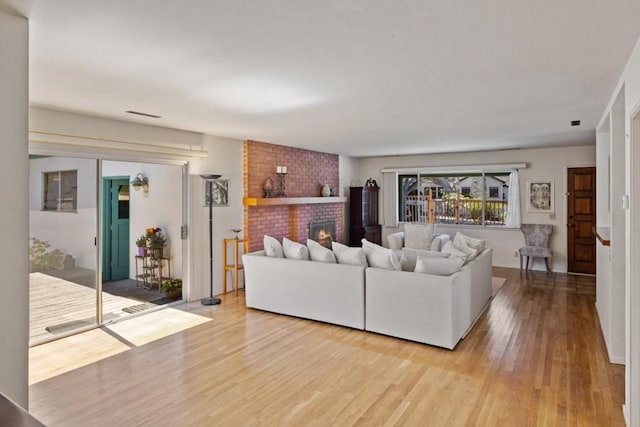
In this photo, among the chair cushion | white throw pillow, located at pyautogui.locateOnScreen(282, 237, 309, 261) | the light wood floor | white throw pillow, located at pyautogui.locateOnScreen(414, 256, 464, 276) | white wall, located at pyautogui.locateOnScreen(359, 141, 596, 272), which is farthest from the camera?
white wall, located at pyautogui.locateOnScreen(359, 141, 596, 272)

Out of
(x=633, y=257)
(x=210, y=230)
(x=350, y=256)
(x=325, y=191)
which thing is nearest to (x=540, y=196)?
(x=325, y=191)

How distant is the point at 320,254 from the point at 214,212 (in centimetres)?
191

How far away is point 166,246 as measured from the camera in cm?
551

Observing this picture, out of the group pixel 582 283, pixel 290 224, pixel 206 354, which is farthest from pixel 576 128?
pixel 206 354

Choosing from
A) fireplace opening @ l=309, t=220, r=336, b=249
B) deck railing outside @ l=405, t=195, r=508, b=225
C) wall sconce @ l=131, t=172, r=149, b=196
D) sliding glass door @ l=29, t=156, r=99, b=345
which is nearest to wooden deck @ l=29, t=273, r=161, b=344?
sliding glass door @ l=29, t=156, r=99, b=345

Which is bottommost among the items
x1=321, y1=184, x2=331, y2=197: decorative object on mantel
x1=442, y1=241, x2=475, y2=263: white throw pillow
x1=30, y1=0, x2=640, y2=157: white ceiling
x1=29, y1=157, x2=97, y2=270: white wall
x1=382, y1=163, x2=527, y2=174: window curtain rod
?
x1=442, y1=241, x2=475, y2=263: white throw pillow

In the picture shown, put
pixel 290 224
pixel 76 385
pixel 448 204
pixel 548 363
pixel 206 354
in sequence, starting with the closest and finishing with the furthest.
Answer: pixel 76 385 → pixel 548 363 → pixel 206 354 → pixel 290 224 → pixel 448 204

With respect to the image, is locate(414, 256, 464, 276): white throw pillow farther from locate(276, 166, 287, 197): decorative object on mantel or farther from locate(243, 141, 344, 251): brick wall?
locate(276, 166, 287, 197): decorative object on mantel

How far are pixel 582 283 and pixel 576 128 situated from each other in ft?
8.74

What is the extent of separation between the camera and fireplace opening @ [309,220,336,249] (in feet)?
24.8

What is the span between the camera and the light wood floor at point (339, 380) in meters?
2.58

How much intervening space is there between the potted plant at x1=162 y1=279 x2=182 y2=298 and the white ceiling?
87.4 inches

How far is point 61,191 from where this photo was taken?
418 cm

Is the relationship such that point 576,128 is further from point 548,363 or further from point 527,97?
point 548,363
